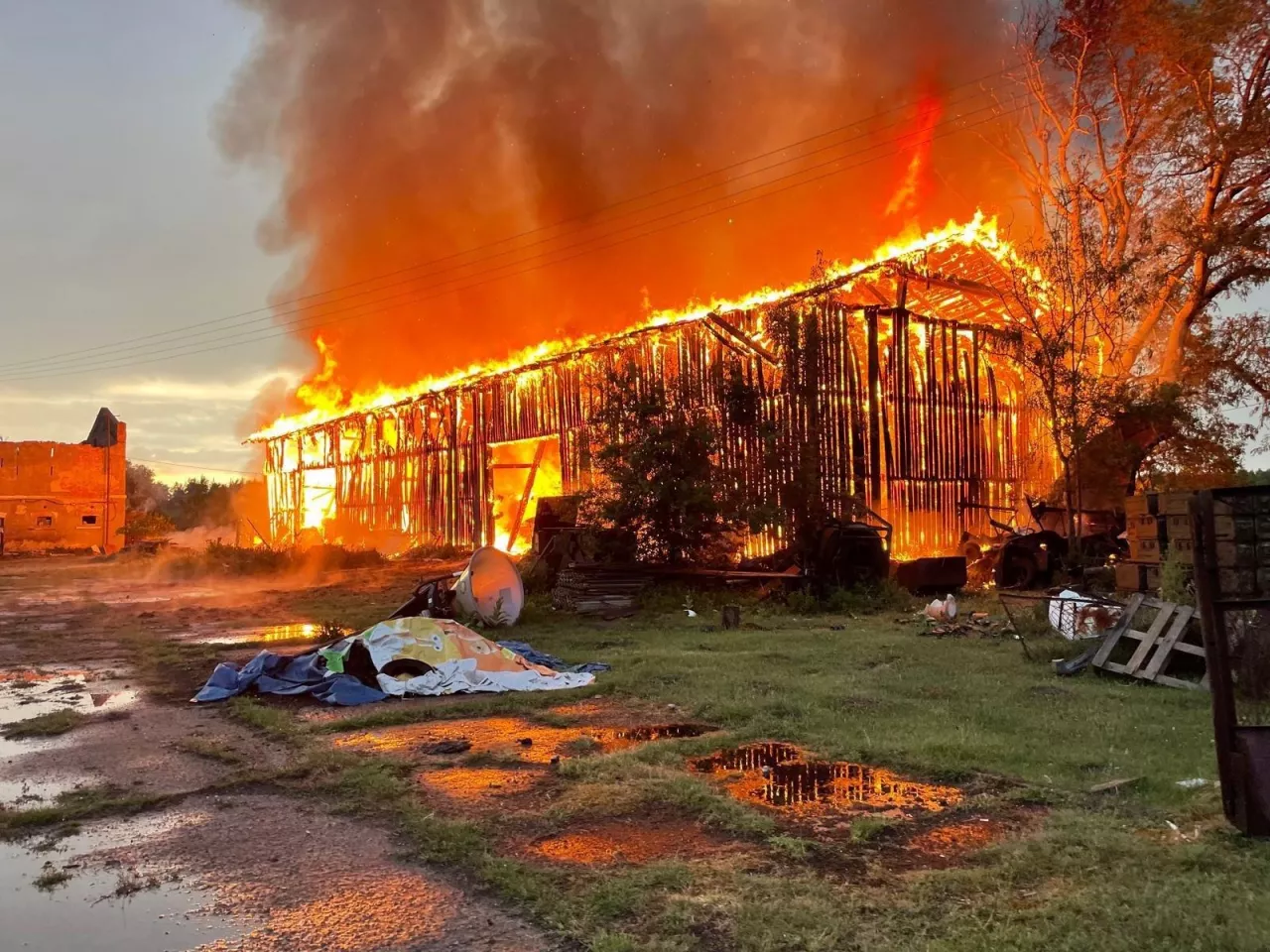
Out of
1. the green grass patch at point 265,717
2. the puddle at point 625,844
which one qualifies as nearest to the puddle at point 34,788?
the green grass patch at point 265,717

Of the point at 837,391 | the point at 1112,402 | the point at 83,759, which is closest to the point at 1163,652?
the point at 83,759

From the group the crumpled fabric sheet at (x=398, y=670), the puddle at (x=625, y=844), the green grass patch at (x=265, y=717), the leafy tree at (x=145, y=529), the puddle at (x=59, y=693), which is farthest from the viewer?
the leafy tree at (x=145, y=529)

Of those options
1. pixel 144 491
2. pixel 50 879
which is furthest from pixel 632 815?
pixel 144 491

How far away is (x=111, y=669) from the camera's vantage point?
10.2 metres

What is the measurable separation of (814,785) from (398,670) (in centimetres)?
471

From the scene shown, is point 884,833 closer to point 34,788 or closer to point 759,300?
point 34,788

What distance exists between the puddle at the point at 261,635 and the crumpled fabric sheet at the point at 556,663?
290 cm

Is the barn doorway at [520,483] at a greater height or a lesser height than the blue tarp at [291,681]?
greater

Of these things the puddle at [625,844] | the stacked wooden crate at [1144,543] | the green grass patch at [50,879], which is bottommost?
the puddle at [625,844]

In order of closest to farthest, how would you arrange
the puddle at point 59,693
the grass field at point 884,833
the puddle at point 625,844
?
the grass field at point 884,833, the puddle at point 625,844, the puddle at point 59,693

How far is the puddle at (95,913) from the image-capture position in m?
3.40

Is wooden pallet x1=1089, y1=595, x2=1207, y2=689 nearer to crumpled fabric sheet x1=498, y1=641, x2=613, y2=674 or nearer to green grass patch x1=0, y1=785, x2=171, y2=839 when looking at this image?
Answer: crumpled fabric sheet x1=498, y1=641, x2=613, y2=674

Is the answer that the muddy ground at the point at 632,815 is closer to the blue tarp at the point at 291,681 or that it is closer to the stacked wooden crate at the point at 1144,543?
the blue tarp at the point at 291,681

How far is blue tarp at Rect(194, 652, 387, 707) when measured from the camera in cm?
800
